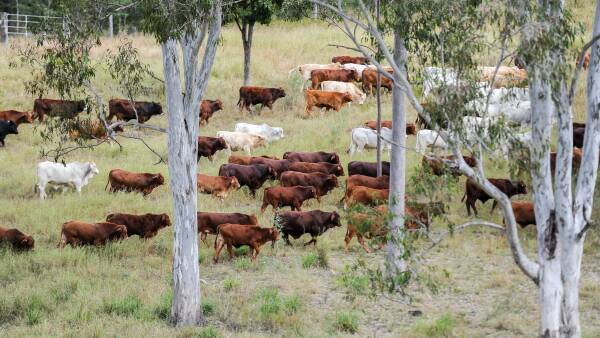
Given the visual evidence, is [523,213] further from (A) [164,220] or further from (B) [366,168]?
(A) [164,220]

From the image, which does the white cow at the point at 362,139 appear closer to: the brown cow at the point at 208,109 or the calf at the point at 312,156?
the calf at the point at 312,156

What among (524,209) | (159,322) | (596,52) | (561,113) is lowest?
(159,322)

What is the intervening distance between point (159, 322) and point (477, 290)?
6186 millimetres

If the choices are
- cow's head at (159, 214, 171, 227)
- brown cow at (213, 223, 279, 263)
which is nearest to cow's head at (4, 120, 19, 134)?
cow's head at (159, 214, 171, 227)

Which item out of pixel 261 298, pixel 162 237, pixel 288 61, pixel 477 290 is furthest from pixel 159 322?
pixel 288 61

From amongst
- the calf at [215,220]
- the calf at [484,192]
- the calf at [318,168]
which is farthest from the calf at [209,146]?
the calf at [484,192]

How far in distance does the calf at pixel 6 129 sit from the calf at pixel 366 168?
38.5 feet

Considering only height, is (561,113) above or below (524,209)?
above

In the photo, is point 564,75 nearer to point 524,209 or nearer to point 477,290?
point 477,290

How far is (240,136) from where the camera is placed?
29.0 metres

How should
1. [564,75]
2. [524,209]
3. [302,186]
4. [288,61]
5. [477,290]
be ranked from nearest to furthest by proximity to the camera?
[564,75]
[477,290]
[524,209]
[302,186]
[288,61]

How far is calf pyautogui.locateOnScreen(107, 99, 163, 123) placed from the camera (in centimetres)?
3169

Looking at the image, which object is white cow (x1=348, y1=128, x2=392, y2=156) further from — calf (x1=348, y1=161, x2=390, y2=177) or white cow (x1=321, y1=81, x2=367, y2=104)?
white cow (x1=321, y1=81, x2=367, y2=104)

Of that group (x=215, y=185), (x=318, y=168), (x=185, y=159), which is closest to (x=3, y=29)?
(x=318, y=168)
